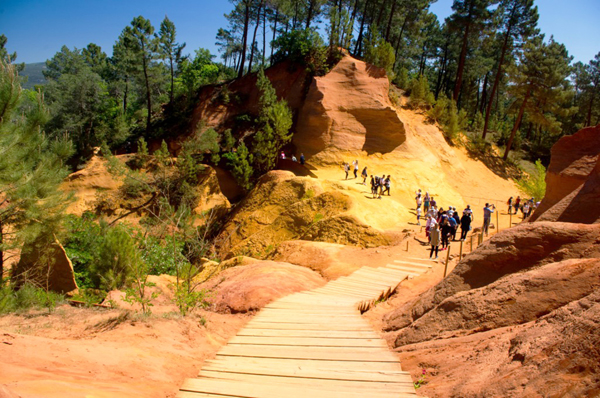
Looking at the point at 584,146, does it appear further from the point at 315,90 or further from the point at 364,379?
the point at 315,90

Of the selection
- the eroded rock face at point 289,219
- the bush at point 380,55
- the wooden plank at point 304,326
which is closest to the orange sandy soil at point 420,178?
the eroded rock face at point 289,219

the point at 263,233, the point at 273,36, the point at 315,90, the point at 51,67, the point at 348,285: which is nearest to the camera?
the point at 348,285

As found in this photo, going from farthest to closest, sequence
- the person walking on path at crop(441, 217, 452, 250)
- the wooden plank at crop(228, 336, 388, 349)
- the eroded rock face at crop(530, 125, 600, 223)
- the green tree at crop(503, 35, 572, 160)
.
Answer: the green tree at crop(503, 35, 572, 160) < the person walking on path at crop(441, 217, 452, 250) < the eroded rock face at crop(530, 125, 600, 223) < the wooden plank at crop(228, 336, 388, 349)

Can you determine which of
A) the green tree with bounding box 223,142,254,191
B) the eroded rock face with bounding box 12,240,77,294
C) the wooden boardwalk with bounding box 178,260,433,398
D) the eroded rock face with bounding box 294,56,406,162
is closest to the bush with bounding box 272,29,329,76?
the eroded rock face with bounding box 294,56,406,162

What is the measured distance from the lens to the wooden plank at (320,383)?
156 inches

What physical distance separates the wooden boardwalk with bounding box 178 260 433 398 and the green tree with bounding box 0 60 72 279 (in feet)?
26.8

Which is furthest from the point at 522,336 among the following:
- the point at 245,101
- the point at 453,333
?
the point at 245,101

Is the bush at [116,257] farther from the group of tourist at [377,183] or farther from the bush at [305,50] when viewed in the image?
the bush at [305,50]

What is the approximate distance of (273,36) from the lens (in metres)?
43.1

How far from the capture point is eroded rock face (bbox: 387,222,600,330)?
5.59 meters

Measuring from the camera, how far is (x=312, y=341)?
543 centimetres

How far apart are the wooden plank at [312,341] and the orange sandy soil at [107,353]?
0.67 m

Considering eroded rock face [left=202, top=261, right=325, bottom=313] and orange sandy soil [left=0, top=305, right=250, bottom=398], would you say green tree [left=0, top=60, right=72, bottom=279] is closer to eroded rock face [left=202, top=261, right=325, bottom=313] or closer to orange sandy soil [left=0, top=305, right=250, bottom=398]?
orange sandy soil [left=0, top=305, right=250, bottom=398]

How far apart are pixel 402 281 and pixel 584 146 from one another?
5251mm
